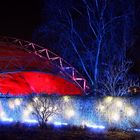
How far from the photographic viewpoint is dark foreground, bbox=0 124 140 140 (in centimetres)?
1655

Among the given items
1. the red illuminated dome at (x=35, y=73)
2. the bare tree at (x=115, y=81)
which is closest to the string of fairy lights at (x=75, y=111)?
the red illuminated dome at (x=35, y=73)

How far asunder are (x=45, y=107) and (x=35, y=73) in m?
13.3

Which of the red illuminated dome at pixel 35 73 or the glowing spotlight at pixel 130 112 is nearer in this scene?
the glowing spotlight at pixel 130 112

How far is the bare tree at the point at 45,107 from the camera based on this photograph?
70.7 ft

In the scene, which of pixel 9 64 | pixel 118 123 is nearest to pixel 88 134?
pixel 118 123

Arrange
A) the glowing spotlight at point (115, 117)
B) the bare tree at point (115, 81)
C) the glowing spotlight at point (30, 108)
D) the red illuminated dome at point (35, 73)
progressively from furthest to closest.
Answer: the red illuminated dome at point (35, 73) → the bare tree at point (115, 81) → the glowing spotlight at point (30, 108) → the glowing spotlight at point (115, 117)

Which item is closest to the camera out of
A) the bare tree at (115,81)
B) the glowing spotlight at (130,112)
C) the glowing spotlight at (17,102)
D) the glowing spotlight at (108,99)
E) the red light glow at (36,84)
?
the glowing spotlight at (130,112)

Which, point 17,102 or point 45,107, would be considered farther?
point 17,102

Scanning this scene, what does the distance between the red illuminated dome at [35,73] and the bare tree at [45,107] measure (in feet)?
27.9

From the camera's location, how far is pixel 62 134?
18062 millimetres

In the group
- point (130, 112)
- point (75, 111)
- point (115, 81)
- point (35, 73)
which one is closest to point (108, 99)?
point (130, 112)

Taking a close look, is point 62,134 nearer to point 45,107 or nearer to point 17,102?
point 45,107

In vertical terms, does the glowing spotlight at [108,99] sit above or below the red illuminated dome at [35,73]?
below

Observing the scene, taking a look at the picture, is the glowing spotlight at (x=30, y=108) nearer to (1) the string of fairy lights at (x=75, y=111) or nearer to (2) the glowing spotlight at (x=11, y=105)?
(1) the string of fairy lights at (x=75, y=111)
